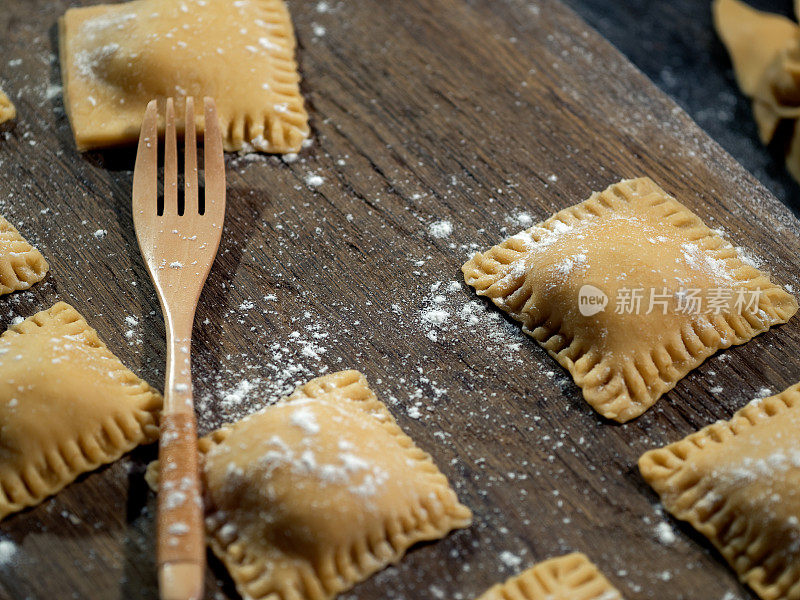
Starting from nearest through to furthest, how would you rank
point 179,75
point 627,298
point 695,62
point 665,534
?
point 665,534 < point 627,298 < point 179,75 < point 695,62

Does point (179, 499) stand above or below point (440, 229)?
below

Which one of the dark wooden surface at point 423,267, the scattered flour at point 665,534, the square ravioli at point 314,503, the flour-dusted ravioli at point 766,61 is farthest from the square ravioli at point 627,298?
the flour-dusted ravioli at point 766,61

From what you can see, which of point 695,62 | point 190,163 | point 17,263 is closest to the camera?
point 17,263

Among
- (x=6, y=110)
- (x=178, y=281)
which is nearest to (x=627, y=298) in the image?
(x=178, y=281)

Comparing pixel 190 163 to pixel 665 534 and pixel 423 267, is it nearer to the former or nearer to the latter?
pixel 423 267

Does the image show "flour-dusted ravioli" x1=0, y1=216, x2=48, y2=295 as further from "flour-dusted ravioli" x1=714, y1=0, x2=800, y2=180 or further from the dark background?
"flour-dusted ravioli" x1=714, y1=0, x2=800, y2=180

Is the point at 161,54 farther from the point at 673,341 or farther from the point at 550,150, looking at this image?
the point at 673,341

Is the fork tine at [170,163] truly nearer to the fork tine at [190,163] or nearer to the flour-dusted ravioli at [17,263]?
the fork tine at [190,163]
